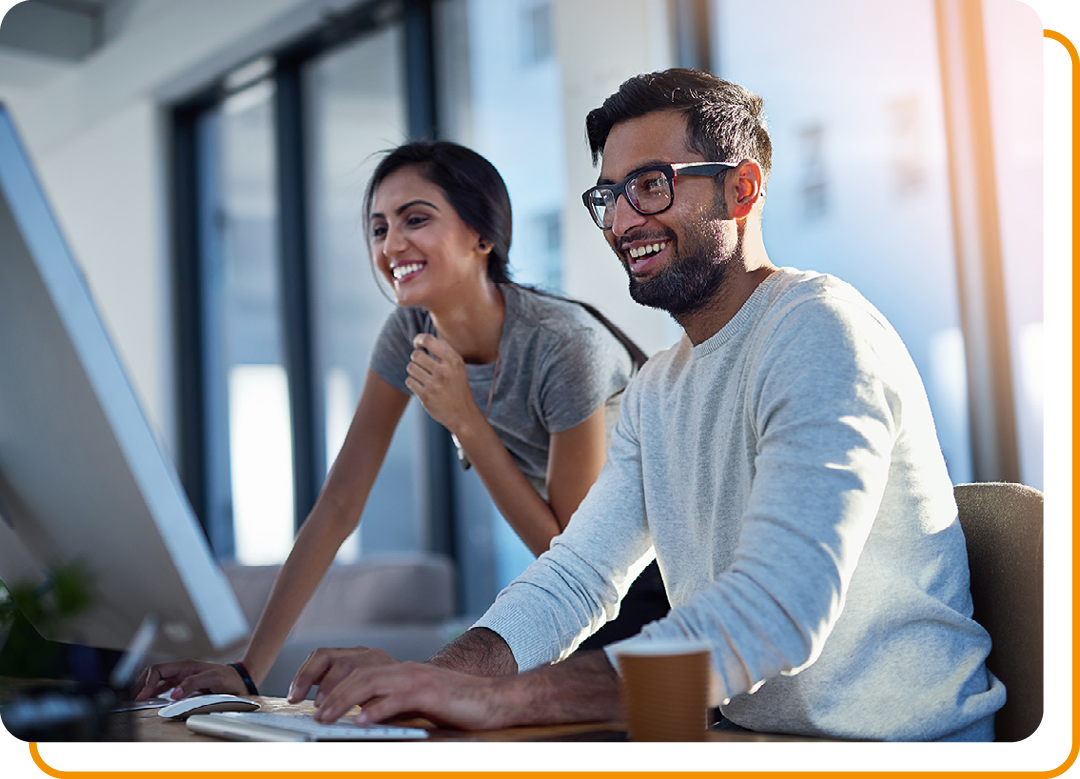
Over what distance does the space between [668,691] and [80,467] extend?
0.58m

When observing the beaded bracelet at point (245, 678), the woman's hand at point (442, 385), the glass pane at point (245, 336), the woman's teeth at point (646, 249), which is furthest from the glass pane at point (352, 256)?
the woman's teeth at point (646, 249)

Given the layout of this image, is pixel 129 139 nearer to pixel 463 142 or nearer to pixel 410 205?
pixel 463 142

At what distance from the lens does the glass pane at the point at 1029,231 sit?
8.70ft

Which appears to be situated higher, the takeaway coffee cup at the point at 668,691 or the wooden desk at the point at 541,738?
the takeaway coffee cup at the point at 668,691

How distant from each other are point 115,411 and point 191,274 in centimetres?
556

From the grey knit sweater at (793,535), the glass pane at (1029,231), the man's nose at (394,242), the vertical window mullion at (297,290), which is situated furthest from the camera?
the vertical window mullion at (297,290)

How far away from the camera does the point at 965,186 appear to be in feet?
9.12

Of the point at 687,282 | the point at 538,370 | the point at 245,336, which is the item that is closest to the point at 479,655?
the point at 687,282

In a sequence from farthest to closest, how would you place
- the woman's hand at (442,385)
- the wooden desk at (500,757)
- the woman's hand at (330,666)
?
the woman's hand at (442,385) → the woman's hand at (330,666) → the wooden desk at (500,757)

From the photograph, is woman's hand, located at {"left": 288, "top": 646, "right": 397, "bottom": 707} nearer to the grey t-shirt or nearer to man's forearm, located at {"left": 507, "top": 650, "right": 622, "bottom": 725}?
man's forearm, located at {"left": 507, "top": 650, "right": 622, "bottom": 725}

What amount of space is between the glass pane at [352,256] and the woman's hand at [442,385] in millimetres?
2859

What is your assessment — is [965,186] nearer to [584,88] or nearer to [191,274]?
[584,88]

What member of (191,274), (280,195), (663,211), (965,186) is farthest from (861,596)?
(191,274)

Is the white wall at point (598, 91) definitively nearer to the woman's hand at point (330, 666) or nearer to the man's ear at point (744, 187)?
the man's ear at point (744, 187)
